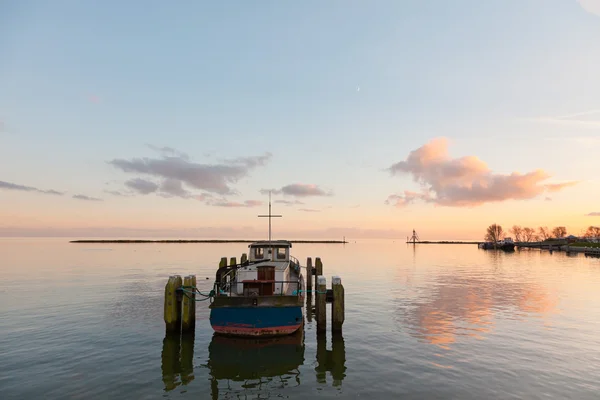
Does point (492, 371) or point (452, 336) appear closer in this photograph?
point (492, 371)

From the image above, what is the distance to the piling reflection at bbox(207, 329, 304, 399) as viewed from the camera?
12102 mm

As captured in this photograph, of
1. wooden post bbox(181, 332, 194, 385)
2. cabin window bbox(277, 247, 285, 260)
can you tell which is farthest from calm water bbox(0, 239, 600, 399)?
cabin window bbox(277, 247, 285, 260)

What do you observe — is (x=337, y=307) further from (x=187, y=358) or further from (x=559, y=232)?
(x=559, y=232)

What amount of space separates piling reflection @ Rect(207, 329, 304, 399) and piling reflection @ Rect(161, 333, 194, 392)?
0.84 metres

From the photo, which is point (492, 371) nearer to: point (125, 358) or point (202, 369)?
point (202, 369)

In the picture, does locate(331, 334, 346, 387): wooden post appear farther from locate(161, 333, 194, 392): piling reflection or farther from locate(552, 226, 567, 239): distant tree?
locate(552, 226, 567, 239): distant tree

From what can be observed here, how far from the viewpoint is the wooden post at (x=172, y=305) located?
690 inches

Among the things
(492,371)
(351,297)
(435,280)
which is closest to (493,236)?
(435,280)

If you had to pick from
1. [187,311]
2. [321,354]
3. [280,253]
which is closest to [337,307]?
[321,354]

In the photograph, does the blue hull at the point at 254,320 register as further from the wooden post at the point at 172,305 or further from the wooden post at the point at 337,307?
the wooden post at the point at 172,305

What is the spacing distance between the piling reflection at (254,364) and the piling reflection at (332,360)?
0.79 meters

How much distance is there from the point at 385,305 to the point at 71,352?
1908 cm

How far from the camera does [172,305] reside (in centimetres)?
1773

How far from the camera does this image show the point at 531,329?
19.4 meters
